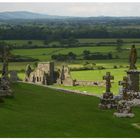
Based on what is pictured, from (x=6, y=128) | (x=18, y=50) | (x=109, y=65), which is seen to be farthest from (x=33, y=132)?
(x=18, y=50)

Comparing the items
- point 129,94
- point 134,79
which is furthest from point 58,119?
point 134,79

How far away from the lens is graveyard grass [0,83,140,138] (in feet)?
90.6

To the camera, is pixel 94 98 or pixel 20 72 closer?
pixel 94 98

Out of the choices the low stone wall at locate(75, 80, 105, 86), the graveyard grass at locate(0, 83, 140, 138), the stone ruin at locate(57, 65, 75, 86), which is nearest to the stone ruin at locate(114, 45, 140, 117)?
the graveyard grass at locate(0, 83, 140, 138)

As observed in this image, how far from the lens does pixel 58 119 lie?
32.1 metres

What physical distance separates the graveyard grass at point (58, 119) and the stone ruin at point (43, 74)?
4070cm

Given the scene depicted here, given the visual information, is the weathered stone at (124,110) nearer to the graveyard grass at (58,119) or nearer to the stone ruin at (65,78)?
the graveyard grass at (58,119)

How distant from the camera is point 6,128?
2738 cm

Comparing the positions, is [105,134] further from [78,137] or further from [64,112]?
[64,112]

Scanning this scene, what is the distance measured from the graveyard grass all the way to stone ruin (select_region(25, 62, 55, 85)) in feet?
134

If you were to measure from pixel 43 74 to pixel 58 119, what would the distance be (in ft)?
176

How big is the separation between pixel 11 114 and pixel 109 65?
85002mm

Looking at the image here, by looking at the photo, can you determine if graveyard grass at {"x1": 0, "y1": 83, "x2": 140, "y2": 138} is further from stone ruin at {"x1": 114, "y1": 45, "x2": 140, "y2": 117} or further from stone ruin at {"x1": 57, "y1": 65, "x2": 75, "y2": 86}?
stone ruin at {"x1": 57, "y1": 65, "x2": 75, "y2": 86}

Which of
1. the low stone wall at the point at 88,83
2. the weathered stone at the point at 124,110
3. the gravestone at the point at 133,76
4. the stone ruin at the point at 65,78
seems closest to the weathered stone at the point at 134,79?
the gravestone at the point at 133,76
